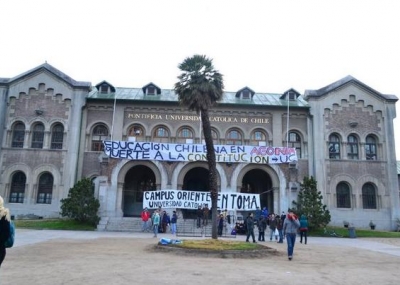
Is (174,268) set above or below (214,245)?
below

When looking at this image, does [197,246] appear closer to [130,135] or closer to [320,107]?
A: [130,135]

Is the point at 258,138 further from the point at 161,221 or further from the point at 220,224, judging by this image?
the point at 161,221

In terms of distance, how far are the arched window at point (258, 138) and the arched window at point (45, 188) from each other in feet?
64.2

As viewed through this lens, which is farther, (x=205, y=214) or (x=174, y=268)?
(x=205, y=214)

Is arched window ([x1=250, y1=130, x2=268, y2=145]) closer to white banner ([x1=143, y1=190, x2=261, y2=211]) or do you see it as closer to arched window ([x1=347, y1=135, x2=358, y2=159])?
arched window ([x1=347, y1=135, x2=358, y2=159])

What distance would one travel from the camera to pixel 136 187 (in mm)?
36750

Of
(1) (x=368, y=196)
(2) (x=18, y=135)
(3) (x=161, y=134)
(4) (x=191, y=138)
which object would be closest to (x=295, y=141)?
(1) (x=368, y=196)

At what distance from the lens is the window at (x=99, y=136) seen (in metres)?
35.9

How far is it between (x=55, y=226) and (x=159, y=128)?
13.3 meters

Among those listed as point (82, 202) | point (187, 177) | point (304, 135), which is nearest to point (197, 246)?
point (82, 202)

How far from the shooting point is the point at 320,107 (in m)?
36.6

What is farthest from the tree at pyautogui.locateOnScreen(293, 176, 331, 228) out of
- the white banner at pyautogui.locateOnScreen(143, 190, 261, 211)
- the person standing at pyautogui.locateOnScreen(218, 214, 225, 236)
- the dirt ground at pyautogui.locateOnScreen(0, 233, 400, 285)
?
the dirt ground at pyautogui.locateOnScreen(0, 233, 400, 285)

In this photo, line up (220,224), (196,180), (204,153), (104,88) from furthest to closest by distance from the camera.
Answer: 1. (104,88)
2. (196,180)
3. (204,153)
4. (220,224)

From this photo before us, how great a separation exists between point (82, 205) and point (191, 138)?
40.2 feet
